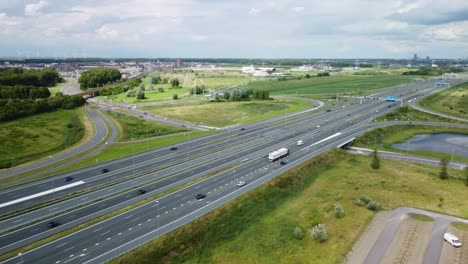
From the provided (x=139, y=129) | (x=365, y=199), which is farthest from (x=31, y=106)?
(x=365, y=199)

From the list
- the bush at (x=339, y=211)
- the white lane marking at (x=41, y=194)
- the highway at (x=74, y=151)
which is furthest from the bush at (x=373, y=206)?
the highway at (x=74, y=151)

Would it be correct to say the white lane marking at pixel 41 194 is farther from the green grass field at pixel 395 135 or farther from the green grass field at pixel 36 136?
the green grass field at pixel 395 135

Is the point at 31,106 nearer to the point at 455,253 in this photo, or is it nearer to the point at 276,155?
the point at 276,155

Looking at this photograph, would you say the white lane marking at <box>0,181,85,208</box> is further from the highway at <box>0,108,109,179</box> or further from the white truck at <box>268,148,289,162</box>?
the white truck at <box>268,148,289,162</box>

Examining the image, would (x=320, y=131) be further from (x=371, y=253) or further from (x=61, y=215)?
(x=61, y=215)

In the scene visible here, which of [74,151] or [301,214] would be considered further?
[74,151]

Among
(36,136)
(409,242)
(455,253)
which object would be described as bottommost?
(455,253)

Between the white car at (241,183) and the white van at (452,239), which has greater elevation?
the white car at (241,183)
